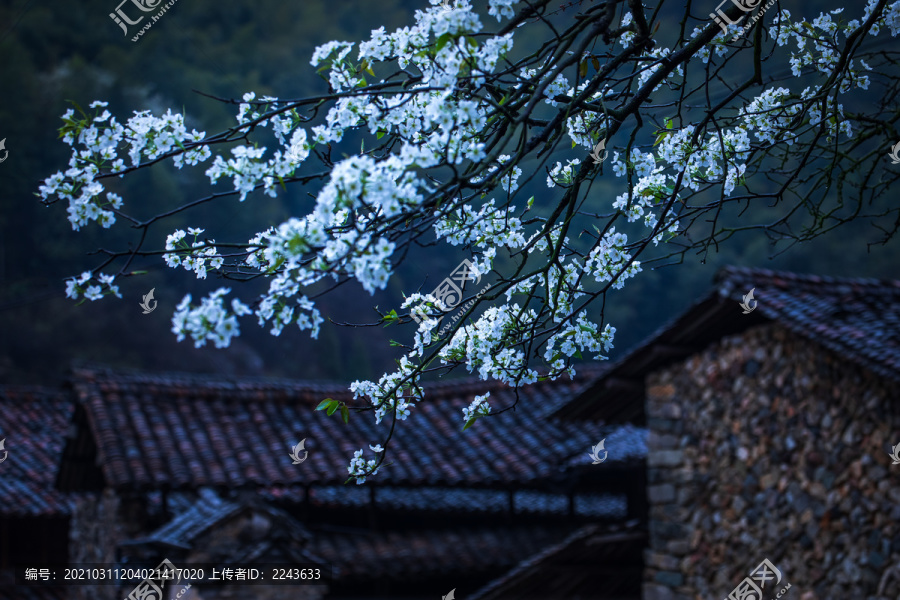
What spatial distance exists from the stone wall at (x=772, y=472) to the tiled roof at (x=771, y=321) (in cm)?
21

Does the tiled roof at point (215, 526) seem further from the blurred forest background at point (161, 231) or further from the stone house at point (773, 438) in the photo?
the blurred forest background at point (161, 231)

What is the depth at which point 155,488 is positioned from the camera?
866 centimetres

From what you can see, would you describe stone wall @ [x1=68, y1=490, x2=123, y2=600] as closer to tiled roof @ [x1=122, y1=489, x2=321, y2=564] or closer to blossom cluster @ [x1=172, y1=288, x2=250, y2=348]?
tiled roof @ [x1=122, y1=489, x2=321, y2=564]

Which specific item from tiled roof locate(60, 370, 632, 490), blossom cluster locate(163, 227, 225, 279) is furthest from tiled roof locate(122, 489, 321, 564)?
blossom cluster locate(163, 227, 225, 279)

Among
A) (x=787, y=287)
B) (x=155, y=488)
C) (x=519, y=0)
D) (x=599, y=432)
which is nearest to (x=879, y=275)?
(x=599, y=432)

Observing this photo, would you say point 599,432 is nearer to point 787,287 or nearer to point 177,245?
point 787,287

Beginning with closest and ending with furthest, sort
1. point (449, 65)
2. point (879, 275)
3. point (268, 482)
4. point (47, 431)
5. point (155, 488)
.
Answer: point (449, 65), point (155, 488), point (268, 482), point (47, 431), point (879, 275)

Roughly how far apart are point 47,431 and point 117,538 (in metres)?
5.70

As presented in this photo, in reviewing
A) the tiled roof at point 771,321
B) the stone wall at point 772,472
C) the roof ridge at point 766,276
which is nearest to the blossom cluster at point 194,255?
the tiled roof at point 771,321

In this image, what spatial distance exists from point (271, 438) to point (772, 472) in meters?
6.18

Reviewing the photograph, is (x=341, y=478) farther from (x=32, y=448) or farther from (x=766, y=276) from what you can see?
(x=32, y=448)

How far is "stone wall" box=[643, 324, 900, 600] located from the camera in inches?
→ 219

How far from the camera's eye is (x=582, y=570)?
8867 mm

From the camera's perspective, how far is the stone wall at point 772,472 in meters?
5.56
